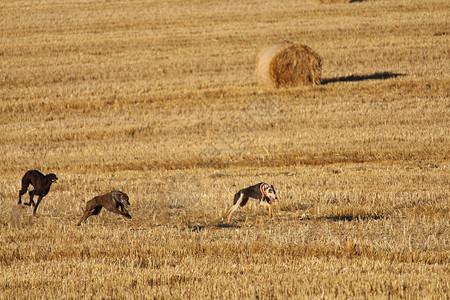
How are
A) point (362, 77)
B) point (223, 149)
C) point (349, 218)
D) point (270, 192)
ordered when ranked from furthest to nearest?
point (362, 77) < point (223, 149) < point (349, 218) < point (270, 192)

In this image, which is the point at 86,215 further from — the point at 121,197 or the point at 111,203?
the point at 121,197

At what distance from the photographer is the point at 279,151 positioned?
16656mm

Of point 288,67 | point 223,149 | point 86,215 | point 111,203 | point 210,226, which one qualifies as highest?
point 288,67

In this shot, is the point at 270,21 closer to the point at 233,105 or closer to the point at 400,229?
the point at 233,105

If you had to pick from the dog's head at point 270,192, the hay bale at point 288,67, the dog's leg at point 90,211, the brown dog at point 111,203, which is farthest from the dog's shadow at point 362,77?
the brown dog at point 111,203

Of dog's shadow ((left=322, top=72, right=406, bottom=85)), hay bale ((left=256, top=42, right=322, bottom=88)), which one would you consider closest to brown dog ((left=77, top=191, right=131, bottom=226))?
hay bale ((left=256, top=42, right=322, bottom=88))

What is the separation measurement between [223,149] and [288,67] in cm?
769

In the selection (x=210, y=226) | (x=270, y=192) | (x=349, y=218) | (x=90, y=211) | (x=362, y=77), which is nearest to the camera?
(x=270, y=192)

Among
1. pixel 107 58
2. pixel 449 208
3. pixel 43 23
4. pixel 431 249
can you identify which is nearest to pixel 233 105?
pixel 107 58

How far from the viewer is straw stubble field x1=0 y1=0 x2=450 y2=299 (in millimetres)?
6906

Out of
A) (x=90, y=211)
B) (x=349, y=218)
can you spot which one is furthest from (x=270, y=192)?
(x=90, y=211)

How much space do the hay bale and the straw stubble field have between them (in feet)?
1.86

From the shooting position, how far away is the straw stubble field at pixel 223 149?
22.7 ft

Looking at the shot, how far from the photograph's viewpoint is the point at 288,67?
23.9 m
